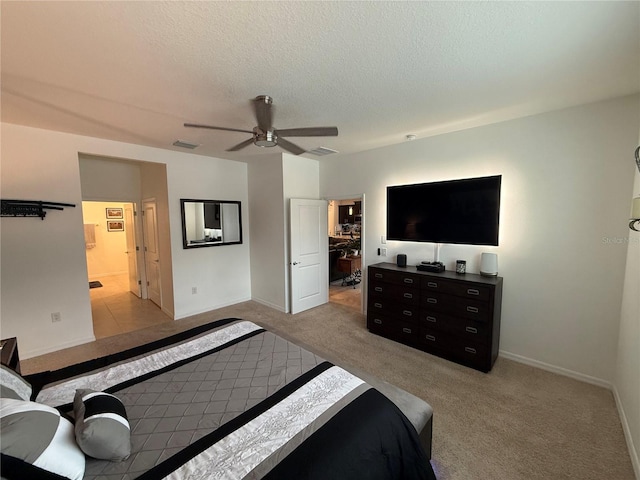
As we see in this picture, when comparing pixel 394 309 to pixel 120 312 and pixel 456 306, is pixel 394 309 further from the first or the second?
pixel 120 312

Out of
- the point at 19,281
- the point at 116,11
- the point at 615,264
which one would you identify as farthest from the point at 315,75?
the point at 19,281

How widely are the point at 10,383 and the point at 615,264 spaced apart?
4345 mm

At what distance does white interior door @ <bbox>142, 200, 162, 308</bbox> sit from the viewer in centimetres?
464

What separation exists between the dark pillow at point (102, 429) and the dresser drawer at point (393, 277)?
112 inches

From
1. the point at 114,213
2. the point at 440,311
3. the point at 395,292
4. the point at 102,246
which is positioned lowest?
the point at 440,311

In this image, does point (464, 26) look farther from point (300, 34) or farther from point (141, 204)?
point (141, 204)

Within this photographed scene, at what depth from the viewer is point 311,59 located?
176cm

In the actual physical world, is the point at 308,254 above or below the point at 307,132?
below

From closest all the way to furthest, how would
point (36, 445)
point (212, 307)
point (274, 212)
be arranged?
point (36, 445), point (274, 212), point (212, 307)

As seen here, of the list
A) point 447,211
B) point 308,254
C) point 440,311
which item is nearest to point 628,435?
point 440,311

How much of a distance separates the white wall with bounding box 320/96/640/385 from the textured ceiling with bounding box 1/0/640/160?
294 millimetres

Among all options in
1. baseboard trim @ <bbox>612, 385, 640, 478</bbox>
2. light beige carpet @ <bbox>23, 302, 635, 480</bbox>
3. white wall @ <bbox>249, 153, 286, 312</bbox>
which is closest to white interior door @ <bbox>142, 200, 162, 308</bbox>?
light beige carpet @ <bbox>23, 302, 635, 480</bbox>

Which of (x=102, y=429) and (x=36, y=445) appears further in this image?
(x=102, y=429)

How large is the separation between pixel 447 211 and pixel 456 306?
1122 mm
